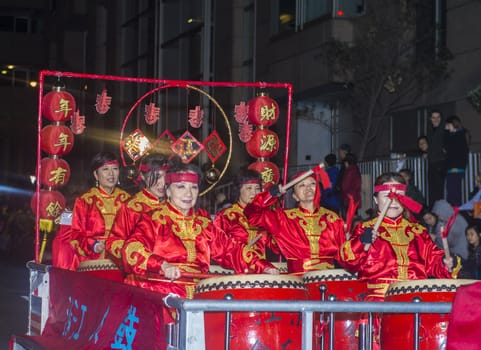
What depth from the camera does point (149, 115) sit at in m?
13.2

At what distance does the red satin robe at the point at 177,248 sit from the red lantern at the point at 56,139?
5.08m

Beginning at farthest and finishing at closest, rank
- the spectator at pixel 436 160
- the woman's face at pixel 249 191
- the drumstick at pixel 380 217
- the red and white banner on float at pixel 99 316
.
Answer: the spectator at pixel 436 160, the woman's face at pixel 249 191, the drumstick at pixel 380 217, the red and white banner on float at pixel 99 316

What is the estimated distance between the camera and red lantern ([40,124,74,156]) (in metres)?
12.3

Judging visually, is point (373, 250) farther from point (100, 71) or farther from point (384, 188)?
point (100, 71)

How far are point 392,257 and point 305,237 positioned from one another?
1119 millimetres

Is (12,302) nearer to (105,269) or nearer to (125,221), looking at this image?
(105,269)

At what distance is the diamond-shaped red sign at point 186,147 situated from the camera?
1275 cm

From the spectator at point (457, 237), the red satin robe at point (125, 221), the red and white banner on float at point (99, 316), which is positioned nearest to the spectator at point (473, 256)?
the spectator at point (457, 237)

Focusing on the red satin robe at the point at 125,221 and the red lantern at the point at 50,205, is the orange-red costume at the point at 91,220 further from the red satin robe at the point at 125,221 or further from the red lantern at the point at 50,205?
the red lantern at the point at 50,205

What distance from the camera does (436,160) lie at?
46.4 ft

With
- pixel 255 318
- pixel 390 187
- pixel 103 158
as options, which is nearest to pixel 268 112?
pixel 103 158

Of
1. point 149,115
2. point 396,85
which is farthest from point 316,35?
point 149,115

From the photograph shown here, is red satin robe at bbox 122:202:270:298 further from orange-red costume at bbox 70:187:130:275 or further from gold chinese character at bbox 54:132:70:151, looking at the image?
gold chinese character at bbox 54:132:70:151

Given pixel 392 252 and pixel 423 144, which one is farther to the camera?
pixel 423 144
